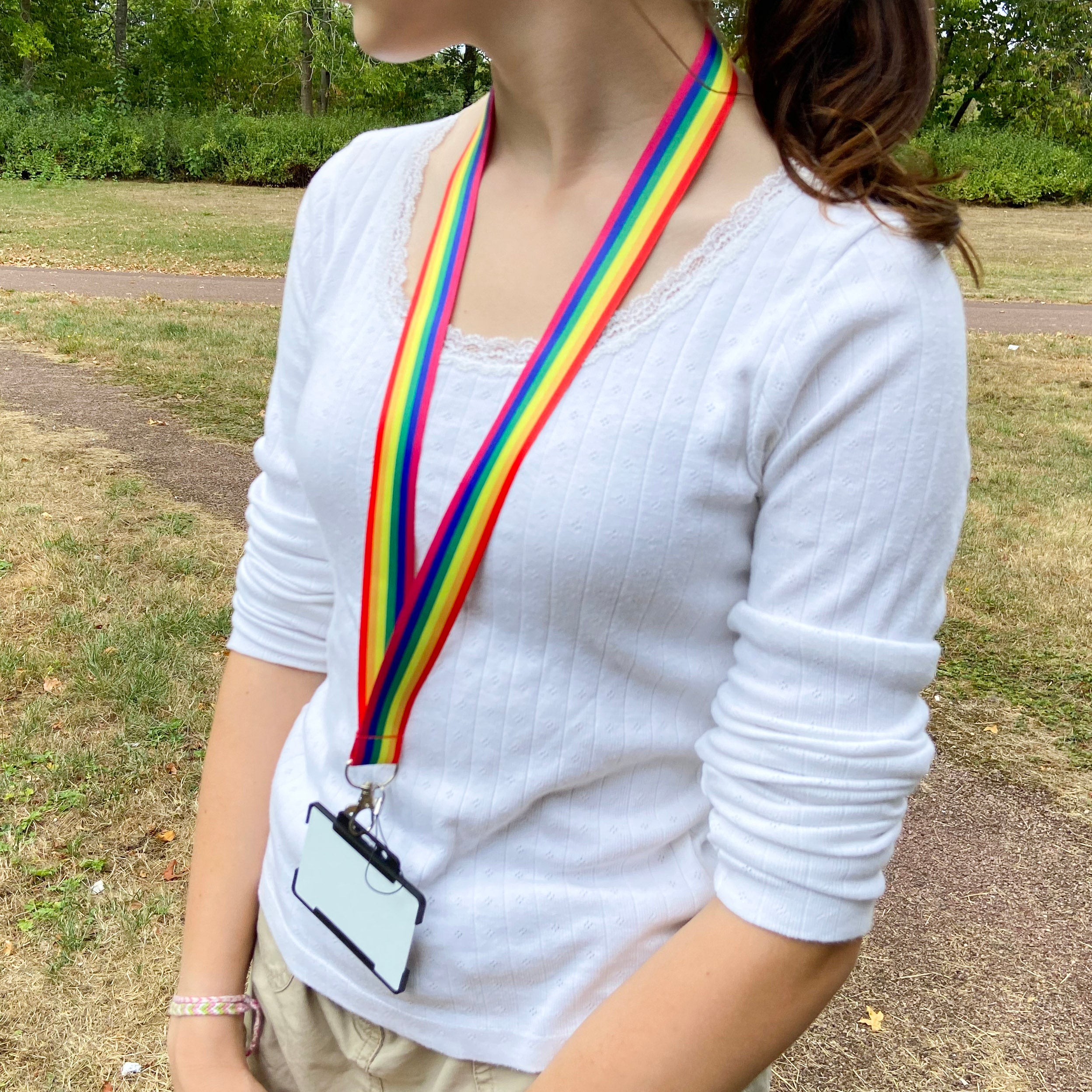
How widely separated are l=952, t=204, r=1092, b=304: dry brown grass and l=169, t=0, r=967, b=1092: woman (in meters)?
9.43

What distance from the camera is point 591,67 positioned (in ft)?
3.17

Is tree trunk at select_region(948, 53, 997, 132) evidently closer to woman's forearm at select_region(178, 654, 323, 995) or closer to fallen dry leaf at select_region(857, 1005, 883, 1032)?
fallen dry leaf at select_region(857, 1005, 883, 1032)

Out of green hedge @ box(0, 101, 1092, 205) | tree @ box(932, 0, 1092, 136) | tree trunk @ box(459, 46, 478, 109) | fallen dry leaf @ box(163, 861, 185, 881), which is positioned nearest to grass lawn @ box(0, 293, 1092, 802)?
fallen dry leaf @ box(163, 861, 185, 881)

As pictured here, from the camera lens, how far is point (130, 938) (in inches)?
122

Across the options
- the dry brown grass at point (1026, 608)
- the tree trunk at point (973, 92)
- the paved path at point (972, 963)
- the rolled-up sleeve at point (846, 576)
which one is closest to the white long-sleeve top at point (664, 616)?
the rolled-up sleeve at point (846, 576)

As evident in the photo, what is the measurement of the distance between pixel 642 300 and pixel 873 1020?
259 centimetres

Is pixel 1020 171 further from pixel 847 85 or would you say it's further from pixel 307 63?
pixel 847 85

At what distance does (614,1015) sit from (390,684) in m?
0.34

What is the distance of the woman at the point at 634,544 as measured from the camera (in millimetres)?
820

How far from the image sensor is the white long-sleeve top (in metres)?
0.81

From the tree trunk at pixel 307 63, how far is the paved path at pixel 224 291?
1652 centimetres

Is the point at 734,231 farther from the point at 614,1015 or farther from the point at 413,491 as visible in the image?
the point at 614,1015

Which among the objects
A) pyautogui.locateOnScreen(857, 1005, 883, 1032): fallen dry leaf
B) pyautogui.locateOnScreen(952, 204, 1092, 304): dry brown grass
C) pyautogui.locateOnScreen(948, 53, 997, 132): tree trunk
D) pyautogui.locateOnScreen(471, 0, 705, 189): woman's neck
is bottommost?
pyautogui.locateOnScreen(857, 1005, 883, 1032): fallen dry leaf

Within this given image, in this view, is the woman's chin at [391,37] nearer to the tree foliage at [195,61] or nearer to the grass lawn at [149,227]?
the grass lawn at [149,227]
